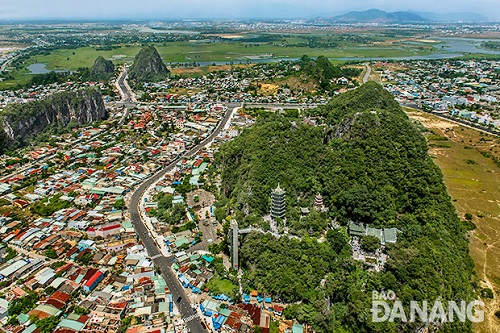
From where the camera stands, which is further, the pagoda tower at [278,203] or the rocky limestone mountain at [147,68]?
the rocky limestone mountain at [147,68]

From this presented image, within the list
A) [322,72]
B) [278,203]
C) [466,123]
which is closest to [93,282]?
[278,203]

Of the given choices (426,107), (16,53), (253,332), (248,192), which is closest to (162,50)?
(16,53)

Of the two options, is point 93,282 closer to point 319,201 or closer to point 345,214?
point 319,201

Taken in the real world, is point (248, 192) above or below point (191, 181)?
above

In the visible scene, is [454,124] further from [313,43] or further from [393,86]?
[313,43]

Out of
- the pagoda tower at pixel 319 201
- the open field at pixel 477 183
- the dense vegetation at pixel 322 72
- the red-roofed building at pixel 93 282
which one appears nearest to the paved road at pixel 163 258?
the red-roofed building at pixel 93 282

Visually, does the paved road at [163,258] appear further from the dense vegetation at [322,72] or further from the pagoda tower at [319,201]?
the dense vegetation at [322,72]

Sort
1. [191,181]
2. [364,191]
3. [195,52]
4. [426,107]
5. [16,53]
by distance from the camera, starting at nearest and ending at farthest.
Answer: [364,191] → [191,181] → [426,107] → [16,53] → [195,52]

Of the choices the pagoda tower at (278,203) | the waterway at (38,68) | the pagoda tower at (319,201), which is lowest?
the waterway at (38,68)
